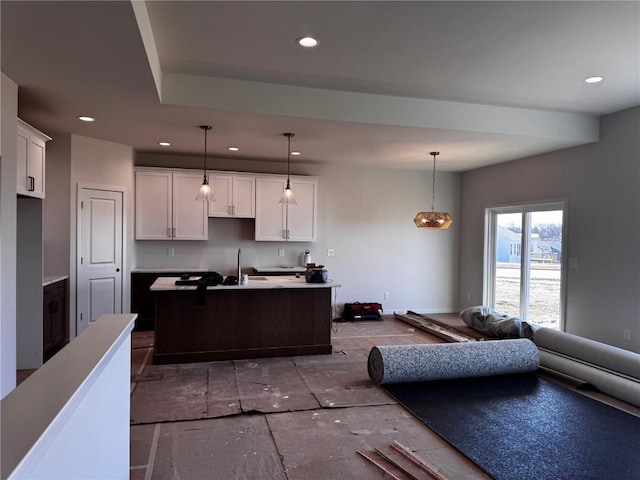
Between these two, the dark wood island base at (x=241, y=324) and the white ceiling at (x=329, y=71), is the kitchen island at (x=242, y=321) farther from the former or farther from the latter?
the white ceiling at (x=329, y=71)

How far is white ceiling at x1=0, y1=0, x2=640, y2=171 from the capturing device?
2752mm

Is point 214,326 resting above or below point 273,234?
below

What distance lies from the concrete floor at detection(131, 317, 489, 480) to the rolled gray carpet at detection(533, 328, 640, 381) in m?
1.98

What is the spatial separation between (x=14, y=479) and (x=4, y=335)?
3.06 meters

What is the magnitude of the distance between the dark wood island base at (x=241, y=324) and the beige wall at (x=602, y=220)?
328 cm

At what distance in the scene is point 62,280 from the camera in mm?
5020

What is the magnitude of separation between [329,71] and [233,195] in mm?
3290

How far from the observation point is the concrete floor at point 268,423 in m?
2.59

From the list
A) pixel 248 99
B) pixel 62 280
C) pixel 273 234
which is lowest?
pixel 62 280

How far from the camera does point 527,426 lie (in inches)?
123

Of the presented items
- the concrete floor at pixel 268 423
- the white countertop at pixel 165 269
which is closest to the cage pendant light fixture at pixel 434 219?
the concrete floor at pixel 268 423

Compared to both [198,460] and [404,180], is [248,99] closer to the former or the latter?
[198,460]

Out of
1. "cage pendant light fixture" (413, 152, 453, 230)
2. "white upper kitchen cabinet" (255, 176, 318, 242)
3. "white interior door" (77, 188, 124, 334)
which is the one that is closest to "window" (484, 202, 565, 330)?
"cage pendant light fixture" (413, 152, 453, 230)

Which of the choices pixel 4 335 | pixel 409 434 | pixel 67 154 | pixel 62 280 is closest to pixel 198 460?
pixel 409 434
